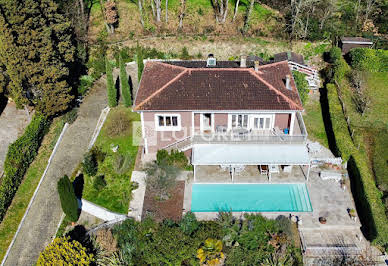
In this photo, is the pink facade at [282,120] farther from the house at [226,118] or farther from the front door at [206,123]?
the front door at [206,123]

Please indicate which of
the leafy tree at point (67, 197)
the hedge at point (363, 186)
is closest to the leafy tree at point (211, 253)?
the leafy tree at point (67, 197)

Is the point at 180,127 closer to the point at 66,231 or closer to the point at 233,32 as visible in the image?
the point at 66,231

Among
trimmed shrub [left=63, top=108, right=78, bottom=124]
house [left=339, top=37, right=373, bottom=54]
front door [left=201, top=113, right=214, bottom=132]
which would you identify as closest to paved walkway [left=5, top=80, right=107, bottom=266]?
trimmed shrub [left=63, top=108, right=78, bottom=124]

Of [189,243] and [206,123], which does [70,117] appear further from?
[189,243]

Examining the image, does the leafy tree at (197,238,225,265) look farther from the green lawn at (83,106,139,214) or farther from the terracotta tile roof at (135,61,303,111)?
the terracotta tile roof at (135,61,303,111)

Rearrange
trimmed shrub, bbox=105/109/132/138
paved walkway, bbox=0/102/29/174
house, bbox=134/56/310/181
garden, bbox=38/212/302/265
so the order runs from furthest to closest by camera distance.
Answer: trimmed shrub, bbox=105/109/132/138 < paved walkway, bbox=0/102/29/174 < house, bbox=134/56/310/181 < garden, bbox=38/212/302/265

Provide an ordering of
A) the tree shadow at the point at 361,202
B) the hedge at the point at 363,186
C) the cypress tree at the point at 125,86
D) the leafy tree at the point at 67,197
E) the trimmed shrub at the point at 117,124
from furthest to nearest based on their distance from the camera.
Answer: the cypress tree at the point at 125,86, the trimmed shrub at the point at 117,124, the leafy tree at the point at 67,197, the tree shadow at the point at 361,202, the hedge at the point at 363,186

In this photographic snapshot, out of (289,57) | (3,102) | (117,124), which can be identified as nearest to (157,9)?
(289,57)
